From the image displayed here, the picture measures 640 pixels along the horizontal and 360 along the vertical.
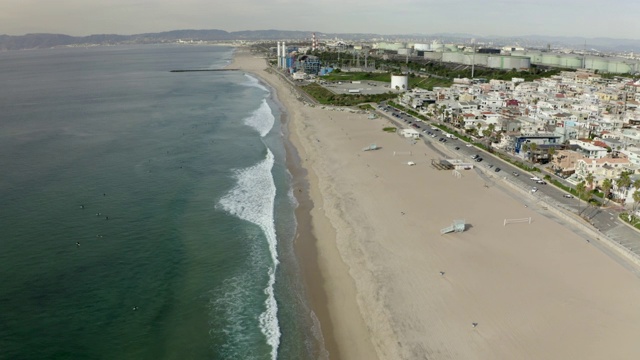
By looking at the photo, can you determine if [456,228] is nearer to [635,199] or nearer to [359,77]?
[635,199]

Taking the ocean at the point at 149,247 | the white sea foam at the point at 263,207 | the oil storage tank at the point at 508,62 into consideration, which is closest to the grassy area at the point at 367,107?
the ocean at the point at 149,247

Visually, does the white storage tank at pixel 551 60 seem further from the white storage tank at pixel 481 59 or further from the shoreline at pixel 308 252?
the shoreline at pixel 308 252

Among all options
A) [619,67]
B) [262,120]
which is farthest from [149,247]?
[619,67]

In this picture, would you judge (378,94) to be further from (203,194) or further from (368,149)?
(203,194)

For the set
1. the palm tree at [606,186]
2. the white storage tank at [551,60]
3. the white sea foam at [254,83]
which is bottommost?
the palm tree at [606,186]

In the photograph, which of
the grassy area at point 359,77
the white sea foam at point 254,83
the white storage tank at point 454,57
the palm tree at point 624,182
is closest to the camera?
the palm tree at point 624,182
